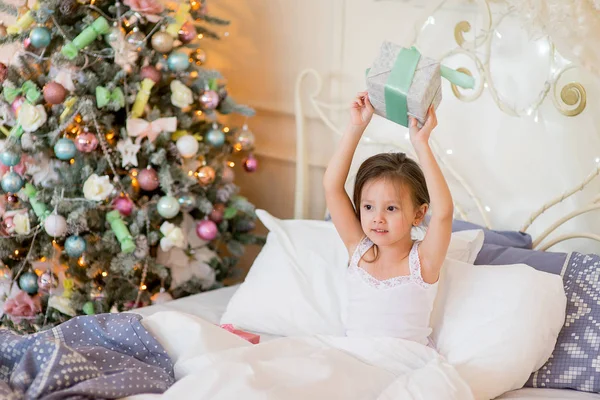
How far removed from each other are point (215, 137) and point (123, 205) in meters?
0.39

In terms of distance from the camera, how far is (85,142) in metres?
2.35

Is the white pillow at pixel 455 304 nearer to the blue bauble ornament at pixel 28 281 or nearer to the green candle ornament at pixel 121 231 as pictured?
the green candle ornament at pixel 121 231

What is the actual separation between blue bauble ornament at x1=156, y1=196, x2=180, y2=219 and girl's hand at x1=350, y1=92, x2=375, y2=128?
84 cm

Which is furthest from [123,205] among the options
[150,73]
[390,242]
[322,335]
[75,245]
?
[390,242]

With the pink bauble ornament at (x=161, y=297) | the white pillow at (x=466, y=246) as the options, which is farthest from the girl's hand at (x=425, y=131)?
the pink bauble ornament at (x=161, y=297)

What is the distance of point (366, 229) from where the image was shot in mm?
1847

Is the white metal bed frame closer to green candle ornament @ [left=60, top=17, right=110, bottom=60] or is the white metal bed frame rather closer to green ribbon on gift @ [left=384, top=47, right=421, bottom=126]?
green ribbon on gift @ [left=384, top=47, right=421, bottom=126]

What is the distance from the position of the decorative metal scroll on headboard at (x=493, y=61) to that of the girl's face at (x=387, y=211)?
590mm

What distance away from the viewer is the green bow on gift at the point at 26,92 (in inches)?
91.8

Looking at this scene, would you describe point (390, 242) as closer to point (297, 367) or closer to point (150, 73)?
point (297, 367)

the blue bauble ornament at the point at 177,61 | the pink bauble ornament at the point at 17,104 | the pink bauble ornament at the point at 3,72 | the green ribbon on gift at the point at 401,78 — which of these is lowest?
the pink bauble ornament at the point at 17,104

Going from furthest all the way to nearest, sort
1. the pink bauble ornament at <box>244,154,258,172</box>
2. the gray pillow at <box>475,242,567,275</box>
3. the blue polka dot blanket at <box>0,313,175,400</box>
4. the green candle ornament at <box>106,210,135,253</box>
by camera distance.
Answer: the pink bauble ornament at <box>244,154,258,172</box>
the green candle ornament at <box>106,210,135,253</box>
the gray pillow at <box>475,242,567,275</box>
the blue polka dot blanket at <box>0,313,175,400</box>

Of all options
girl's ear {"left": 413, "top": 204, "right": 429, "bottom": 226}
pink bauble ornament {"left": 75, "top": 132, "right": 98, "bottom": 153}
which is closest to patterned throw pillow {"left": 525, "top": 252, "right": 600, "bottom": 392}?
girl's ear {"left": 413, "top": 204, "right": 429, "bottom": 226}

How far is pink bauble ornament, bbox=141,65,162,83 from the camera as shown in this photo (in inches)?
96.3
